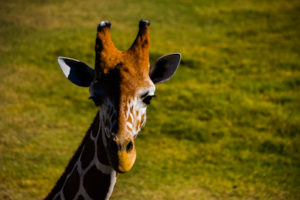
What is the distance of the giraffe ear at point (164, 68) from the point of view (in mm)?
3711

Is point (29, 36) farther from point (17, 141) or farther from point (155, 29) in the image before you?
point (17, 141)

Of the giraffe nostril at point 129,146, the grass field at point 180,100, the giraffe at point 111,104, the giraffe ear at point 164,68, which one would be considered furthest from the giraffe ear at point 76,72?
the grass field at point 180,100

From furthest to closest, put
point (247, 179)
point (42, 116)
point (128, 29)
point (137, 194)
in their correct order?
point (128, 29) < point (42, 116) < point (247, 179) < point (137, 194)

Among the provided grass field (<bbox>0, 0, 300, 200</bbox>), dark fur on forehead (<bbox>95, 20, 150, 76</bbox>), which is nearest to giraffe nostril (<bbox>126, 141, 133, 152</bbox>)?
dark fur on forehead (<bbox>95, 20, 150, 76</bbox>)

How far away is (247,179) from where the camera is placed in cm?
744

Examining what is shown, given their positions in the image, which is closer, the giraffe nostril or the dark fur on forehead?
the giraffe nostril

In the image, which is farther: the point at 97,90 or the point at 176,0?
the point at 176,0

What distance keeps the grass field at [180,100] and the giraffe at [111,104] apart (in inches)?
132

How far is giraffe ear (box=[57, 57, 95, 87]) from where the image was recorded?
3.61 m

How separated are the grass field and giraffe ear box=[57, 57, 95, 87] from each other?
3770 millimetres

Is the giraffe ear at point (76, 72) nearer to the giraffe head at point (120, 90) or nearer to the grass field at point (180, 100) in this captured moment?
the giraffe head at point (120, 90)

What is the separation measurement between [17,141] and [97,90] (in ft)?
18.4

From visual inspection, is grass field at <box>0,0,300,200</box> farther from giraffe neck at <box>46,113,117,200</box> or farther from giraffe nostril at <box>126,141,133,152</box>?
giraffe nostril at <box>126,141,133,152</box>

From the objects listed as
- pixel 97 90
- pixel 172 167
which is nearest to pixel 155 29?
pixel 172 167
